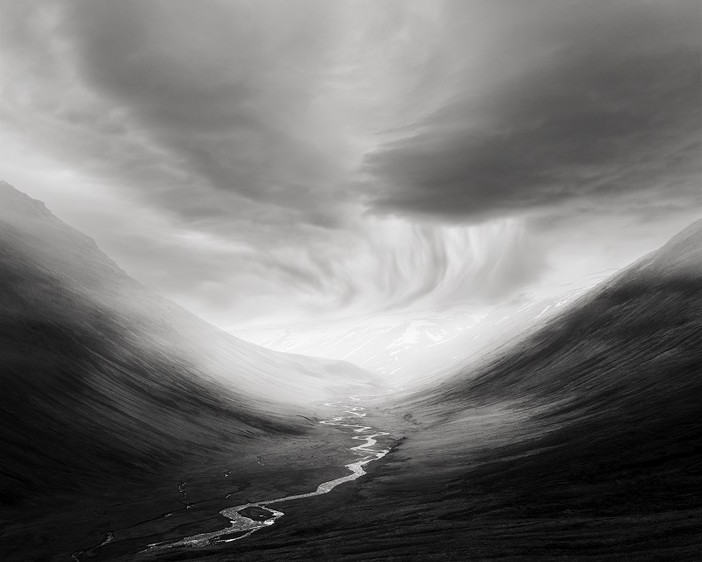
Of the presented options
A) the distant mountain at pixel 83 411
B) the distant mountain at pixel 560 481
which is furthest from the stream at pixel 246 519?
the distant mountain at pixel 83 411

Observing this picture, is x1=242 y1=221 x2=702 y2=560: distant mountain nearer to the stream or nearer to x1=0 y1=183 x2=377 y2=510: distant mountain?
the stream

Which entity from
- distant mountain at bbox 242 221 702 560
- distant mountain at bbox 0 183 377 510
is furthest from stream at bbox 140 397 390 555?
distant mountain at bbox 0 183 377 510

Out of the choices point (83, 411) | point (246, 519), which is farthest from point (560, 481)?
point (83, 411)

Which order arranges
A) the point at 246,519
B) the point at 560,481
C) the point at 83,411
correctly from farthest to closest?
the point at 83,411
the point at 560,481
the point at 246,519

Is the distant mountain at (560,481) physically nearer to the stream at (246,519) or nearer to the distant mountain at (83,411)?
the stream at (246,519)

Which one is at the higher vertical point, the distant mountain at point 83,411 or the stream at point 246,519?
the distant mountain at point 83,411

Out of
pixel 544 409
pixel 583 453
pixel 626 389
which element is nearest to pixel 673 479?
pixel 583 453

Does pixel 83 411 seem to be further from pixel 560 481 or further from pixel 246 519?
pixel 560 481

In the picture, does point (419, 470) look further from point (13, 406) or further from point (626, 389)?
point (13, 406)
